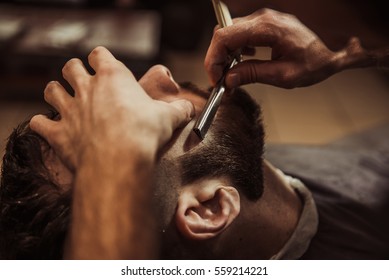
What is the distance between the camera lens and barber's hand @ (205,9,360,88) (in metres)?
0.77

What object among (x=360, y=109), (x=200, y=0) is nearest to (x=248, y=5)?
(x=360, y=109)

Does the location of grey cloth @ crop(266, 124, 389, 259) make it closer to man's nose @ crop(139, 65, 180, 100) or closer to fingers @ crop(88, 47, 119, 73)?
man's nose @ crop(139, 65, 180, 100)

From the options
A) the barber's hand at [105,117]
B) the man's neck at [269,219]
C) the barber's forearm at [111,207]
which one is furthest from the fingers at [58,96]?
the man's neck at [269,219]

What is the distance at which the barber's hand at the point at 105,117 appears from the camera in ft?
2.01

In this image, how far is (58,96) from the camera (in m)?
0.71

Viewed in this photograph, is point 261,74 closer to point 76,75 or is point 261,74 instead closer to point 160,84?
point 160,84

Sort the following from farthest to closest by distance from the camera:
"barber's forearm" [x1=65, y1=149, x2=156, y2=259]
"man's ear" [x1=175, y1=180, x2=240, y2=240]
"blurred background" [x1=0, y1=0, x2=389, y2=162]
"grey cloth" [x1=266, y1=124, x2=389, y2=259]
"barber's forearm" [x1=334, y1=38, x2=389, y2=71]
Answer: "blurred background" [x1=0, y1=0, x2=389, y2=162], "grey cloth" [x1=266, y1=124, x2=389, y2=259], "barber's forearm" [x1=334, y1=38, x2=389, y2=71], "man's ear" [x1=175, y1=180, x2=240, y2=240], "barber's forearm" [x1=65, y1=149, x2=156, y2=259]

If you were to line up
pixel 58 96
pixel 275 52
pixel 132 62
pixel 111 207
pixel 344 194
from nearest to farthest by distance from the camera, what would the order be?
pixel 111 207 < pixel 58 96 < pixel 275 52 < pixel 344 194 < pixel 132 62

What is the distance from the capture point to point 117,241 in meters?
0.61

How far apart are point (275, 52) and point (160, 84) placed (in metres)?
0.22

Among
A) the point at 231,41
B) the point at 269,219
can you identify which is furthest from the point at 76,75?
the point at 269,219

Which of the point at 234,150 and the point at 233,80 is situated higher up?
the point at 233,80

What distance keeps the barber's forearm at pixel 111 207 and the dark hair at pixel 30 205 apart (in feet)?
0.35

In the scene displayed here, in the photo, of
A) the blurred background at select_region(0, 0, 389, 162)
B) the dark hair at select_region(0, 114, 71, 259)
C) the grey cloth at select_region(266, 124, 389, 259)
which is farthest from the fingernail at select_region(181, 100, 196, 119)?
the blurred background at select_region(0, 0, 389, 162)
